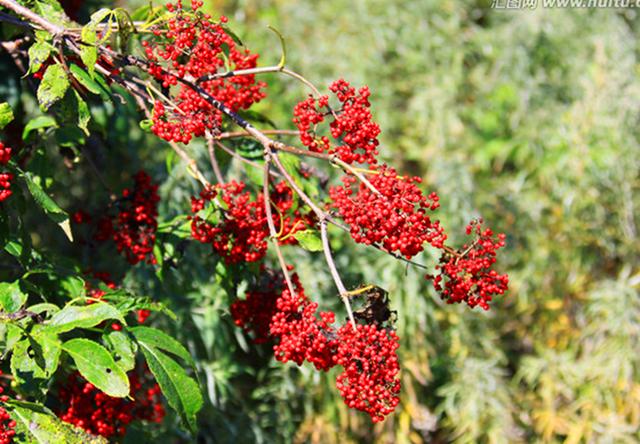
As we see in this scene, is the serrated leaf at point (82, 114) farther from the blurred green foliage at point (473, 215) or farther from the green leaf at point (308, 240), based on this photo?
the blurred green foliage at point (473, 215)

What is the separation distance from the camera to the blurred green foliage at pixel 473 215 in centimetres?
285

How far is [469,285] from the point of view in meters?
1.32

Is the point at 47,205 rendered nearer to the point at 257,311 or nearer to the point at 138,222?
the point at 138,222

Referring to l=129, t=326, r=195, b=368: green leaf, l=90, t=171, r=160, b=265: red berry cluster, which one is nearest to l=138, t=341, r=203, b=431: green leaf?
l=129, t=326, r=195, b=368: green leaf

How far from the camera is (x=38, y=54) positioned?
4.39 ft

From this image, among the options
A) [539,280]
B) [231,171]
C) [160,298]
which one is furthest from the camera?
[539,280]

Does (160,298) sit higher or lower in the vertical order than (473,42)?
lower

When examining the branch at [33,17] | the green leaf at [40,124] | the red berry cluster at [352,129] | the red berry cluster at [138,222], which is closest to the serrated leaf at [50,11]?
the branch at [33,17]

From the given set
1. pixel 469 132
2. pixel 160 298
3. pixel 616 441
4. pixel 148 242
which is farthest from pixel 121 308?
pixel 469 132

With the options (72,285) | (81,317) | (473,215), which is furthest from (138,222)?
(473,215)

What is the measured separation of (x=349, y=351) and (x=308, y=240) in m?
0.24

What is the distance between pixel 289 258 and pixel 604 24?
192 centimetres

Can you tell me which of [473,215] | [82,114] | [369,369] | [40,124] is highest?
[473,215]

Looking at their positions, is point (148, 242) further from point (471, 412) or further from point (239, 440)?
point (471, 412)
